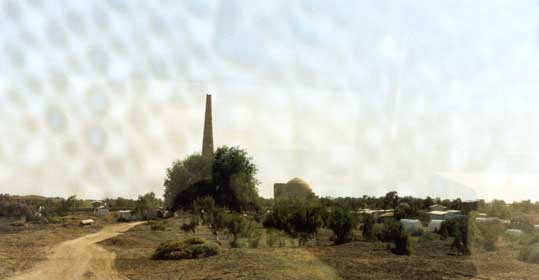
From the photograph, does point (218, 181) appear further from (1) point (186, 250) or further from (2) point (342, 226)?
(1) point (186, 250)

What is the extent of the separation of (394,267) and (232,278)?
6.29 m

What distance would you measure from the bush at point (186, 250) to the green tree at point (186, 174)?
150 feet

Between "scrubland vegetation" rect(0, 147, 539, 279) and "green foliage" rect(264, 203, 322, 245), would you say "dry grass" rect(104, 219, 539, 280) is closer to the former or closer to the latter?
"scrubland vegetation" rect(0, 147, 539, 279)

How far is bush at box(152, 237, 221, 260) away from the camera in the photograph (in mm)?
27641

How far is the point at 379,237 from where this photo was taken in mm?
35062

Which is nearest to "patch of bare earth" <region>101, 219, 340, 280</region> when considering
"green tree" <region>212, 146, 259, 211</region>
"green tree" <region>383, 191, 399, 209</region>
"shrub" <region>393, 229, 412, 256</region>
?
"shrub" <region>393, 229, 412, 256</region>

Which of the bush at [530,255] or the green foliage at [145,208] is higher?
the green foliage at [145,208]

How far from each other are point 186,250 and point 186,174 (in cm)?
4992

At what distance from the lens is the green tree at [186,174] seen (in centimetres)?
7600

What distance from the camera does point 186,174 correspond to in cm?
7756

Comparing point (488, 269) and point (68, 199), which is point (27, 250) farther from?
point (68, 199)

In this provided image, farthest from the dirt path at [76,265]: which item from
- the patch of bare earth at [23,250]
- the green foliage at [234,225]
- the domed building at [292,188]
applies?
the domed building at [292,188]

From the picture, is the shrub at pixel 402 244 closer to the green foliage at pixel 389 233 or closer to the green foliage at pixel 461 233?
the green foliage at pixel 389 233

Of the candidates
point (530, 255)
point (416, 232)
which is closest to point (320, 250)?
point (530, 255)
